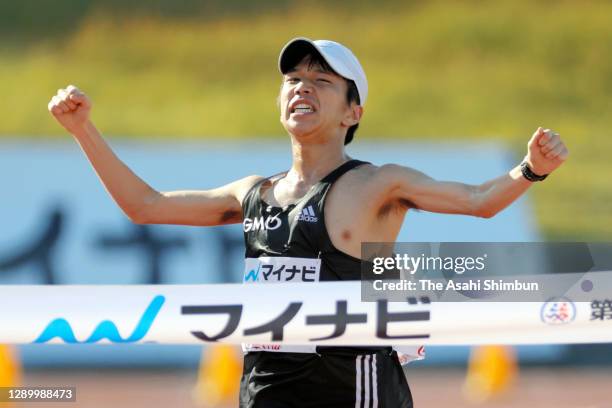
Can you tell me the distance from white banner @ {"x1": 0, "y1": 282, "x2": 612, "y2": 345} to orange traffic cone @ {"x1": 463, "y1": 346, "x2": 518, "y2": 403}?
18.3 feet

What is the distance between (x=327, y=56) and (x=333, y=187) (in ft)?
1.59

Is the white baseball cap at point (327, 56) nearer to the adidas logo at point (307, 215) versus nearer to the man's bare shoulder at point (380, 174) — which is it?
the man's bare shoulder at point (380, 174)

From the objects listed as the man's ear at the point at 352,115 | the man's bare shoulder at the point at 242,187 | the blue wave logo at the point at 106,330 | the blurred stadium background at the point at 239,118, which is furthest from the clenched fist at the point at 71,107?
the blurred stadium background at the point at 239,118

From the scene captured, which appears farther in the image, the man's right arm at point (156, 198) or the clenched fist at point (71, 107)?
the man's right arm at point (156, 198)

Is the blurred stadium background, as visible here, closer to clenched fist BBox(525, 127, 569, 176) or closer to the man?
the man

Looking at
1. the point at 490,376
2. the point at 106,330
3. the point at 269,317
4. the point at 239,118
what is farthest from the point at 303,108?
the point at 239,118

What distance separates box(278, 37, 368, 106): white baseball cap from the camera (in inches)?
159

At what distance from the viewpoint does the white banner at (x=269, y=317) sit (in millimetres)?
3625

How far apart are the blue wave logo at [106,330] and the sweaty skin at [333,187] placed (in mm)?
657

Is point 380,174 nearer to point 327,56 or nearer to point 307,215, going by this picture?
point 307,215

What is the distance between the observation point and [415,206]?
154 inches

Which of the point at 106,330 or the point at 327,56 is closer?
the point at 106,330

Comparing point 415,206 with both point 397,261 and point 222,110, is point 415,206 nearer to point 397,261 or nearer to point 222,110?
point 397,261

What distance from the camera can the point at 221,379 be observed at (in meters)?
9.30
